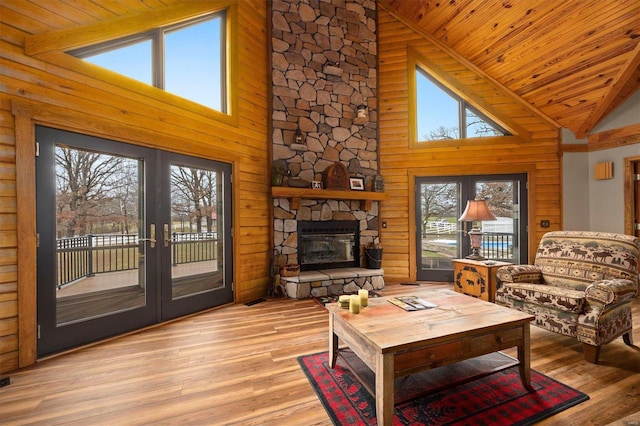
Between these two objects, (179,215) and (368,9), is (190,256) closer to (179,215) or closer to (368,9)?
(179,215)

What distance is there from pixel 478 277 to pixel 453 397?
2.36 meters

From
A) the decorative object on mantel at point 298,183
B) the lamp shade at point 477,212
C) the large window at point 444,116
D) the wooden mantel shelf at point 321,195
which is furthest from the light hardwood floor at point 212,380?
the large window at point 444,116

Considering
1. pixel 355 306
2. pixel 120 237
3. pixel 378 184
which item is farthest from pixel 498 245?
pixel 120 237

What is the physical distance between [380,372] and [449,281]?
4045 mm

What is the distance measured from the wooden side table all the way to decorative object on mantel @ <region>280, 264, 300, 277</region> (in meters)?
2.34

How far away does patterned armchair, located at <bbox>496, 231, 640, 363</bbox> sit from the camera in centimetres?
236

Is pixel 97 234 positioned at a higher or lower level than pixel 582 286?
higher

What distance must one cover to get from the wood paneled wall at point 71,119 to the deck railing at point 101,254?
25 centimetres

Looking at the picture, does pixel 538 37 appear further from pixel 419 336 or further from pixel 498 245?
pixel 419 336

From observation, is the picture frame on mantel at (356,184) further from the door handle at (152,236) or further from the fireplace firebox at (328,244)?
the door handle at (152,236)

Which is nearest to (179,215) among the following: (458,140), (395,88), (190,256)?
(190,256)

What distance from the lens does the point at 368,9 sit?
17.1 feet

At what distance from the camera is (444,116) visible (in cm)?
526

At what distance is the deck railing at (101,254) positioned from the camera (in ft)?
8.63
